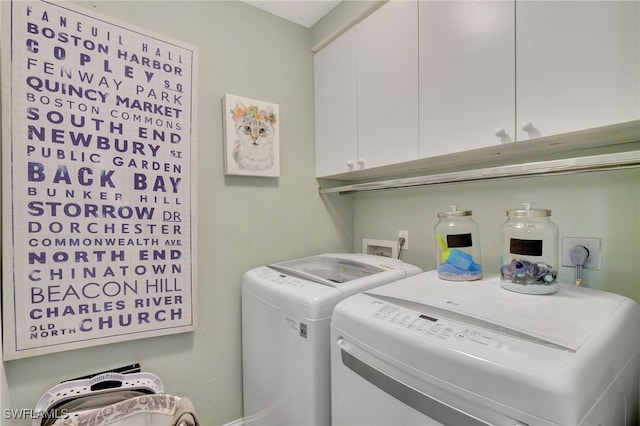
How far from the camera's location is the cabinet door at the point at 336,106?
5.12ft

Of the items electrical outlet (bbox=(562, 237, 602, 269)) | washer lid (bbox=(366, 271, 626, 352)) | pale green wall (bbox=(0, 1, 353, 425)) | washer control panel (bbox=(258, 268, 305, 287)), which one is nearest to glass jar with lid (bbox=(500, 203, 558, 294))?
washer lid (bbox=(366, 271, 626, 352))

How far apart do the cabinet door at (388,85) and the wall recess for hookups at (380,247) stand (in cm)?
52

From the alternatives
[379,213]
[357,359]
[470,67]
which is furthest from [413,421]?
[379,213]

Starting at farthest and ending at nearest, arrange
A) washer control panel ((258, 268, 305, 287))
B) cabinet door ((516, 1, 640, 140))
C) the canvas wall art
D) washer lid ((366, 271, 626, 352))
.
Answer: the canvas wall art → washer control panel ((258, 268, 305, 287)) → cabinet door ((516, 1, 640, 140)) → washer lid ((366, 271, 626, 352))

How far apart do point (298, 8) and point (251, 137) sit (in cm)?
78

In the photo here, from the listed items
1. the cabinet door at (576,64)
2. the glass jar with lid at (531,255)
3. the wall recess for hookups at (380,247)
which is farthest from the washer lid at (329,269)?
the cabinet door at (576,64)

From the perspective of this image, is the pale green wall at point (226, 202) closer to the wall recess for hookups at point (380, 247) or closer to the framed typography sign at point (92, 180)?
the framed typography sign at point (92, 180)

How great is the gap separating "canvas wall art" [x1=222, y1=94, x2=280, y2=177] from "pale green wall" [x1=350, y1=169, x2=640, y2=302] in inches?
31.3

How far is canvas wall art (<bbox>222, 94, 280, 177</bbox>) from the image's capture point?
151 centimetres

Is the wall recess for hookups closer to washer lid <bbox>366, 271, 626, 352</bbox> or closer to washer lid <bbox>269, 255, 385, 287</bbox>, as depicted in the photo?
washer lid <bbox>269, 255, 385, 287</bbox>

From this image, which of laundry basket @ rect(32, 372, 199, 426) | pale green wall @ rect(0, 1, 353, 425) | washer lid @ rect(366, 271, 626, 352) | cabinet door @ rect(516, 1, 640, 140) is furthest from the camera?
pale green wall @ rect(0, 1, 353, 425)

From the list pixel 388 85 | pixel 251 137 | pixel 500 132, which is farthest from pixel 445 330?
pixel 251 137

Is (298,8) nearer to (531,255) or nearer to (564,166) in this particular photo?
(564,166)

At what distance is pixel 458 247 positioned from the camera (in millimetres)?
1124
